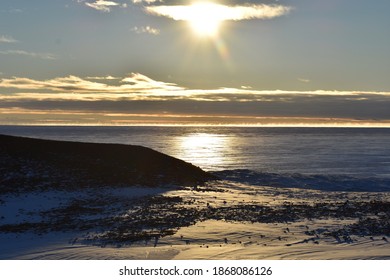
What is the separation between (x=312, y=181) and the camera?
4519 cm

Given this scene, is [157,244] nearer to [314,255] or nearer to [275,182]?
[314,255]

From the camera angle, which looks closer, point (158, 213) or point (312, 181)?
point (158, 213)

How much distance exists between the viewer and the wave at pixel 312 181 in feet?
138

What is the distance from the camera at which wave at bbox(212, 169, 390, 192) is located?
42.0 metres

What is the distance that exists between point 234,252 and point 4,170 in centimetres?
2355

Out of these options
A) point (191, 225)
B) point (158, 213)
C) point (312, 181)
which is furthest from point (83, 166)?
point (312, 181)

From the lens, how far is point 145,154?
145ft

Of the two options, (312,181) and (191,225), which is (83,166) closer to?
(191,225)

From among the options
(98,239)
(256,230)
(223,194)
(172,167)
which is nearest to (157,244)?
(98,239)

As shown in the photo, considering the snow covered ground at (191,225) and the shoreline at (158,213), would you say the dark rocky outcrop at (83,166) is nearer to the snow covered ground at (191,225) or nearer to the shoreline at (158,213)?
the shoreline at (158,213)

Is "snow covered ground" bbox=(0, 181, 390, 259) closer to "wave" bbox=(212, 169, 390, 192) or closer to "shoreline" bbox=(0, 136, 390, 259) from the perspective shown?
"shoreline" bbox=(0, 136, 390, 259)

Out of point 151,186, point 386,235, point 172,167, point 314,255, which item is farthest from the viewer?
point 172,167

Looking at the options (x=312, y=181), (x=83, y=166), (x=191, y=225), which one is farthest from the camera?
(x=312, y=181)

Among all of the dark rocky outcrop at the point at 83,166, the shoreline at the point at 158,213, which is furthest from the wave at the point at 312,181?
the dark rocky outcrop at the point at 83,166
